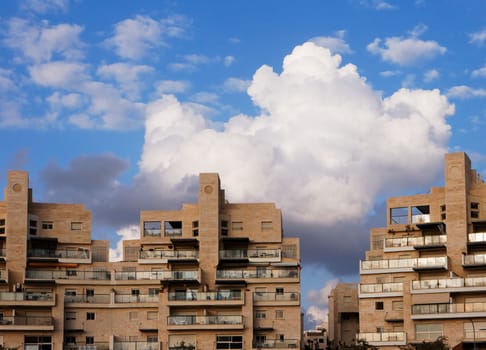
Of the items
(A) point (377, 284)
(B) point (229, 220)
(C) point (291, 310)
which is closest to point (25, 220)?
(B) point (229, 220)

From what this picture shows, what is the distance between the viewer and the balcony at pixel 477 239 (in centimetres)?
13025

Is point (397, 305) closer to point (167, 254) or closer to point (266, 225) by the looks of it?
point (266, 225)

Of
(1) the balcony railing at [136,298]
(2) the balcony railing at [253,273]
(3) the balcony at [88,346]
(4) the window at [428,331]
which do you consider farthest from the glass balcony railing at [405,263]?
(3) the balcony at [88,346]

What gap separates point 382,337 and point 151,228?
33.4 metres

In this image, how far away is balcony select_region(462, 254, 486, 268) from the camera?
12893 centimetres

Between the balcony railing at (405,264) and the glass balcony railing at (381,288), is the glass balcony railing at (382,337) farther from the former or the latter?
the balcony railing at (405,264)

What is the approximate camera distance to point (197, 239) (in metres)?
140

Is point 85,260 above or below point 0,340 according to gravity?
above

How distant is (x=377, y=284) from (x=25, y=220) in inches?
1751

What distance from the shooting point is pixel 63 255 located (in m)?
142

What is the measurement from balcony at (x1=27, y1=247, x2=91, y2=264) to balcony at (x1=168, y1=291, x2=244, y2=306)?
13126 mm

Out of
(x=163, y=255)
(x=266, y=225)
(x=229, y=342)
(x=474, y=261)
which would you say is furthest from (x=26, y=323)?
(x=474, y=261)

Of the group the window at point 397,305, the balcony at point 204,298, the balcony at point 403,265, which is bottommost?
the window at point 397,305

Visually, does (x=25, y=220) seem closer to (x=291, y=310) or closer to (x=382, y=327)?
(x=291, y=310)
